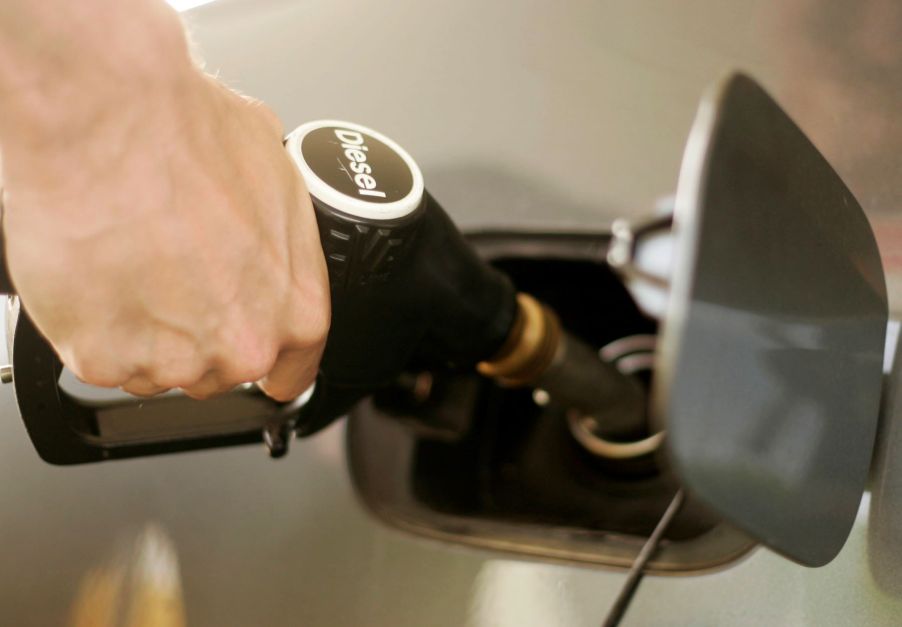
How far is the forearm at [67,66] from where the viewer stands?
0.26 metres

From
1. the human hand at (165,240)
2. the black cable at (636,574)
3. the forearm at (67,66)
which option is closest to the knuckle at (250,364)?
the human hand at (165,240)

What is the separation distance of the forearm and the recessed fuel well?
0.36 meters

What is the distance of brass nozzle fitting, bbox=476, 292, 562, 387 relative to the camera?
0.53 m

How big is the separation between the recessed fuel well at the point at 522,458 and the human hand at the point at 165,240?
0.24 meters

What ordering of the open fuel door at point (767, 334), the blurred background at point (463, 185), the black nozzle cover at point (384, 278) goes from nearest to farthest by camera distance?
the open fuel door at point (767, 334) < the black nozzle cover at point (384, 278) < the blurred background at point (463, 185)

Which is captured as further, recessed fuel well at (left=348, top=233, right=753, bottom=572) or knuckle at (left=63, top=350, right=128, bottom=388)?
recessed fuel well at (left=348, top=233, right=753, bottom=572)

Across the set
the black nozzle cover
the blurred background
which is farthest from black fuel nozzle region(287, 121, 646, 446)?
the blurred background

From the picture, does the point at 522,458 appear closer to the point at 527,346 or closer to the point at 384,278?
the point at 527,346

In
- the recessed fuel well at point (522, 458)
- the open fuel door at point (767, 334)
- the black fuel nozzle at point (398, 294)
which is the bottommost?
the recessed fuel well at point (522, 458)

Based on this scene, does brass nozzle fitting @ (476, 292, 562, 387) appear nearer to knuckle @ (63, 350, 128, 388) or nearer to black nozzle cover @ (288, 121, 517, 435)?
black nozzle cover @ (288, 121, 517, 435)

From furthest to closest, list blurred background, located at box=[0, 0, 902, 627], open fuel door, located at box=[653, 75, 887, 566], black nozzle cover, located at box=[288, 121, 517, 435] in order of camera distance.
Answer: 1. blurred background, located at box=[0, 0, 902, 627]
2. black nozzle cover, located at box=[288, 121, 517, 435]
3. open fuel door, located at box=[653, 75, 887, 566]

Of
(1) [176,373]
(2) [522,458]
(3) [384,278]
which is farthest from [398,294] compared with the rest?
(2) [522,458]

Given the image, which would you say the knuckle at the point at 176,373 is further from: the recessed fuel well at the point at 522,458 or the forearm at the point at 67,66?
the recessed fuel well at the point at 522,458

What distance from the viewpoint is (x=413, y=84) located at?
2.18ft
